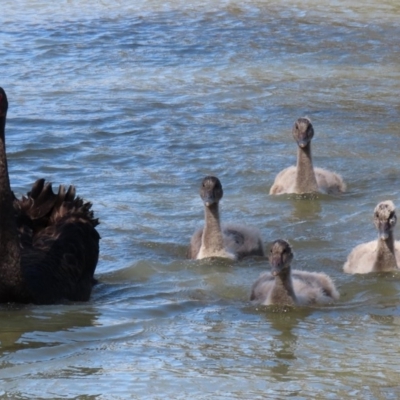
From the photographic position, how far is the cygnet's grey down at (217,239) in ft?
32.1

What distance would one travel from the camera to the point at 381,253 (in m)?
9.10

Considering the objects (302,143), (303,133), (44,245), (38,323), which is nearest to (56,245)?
(44,245)

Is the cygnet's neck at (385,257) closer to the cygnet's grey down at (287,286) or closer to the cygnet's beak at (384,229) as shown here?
the cygnet's beak at (384,229)

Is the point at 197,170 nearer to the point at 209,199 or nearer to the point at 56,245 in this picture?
the point at 209,199

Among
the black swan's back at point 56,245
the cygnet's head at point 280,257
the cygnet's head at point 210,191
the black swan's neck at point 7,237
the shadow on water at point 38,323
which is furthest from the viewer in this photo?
the cygnet's head at point 210,191

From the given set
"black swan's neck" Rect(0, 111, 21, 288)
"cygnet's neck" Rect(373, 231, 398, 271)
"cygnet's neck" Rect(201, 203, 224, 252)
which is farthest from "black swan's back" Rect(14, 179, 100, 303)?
"cygnet's neck" Rect(373, 231, 398, 271)

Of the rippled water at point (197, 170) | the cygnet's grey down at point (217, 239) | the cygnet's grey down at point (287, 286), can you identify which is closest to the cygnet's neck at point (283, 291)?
the cygnet's grey down at point (287, 286)

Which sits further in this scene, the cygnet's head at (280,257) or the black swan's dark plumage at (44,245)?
the cygnet's head at (280,257)

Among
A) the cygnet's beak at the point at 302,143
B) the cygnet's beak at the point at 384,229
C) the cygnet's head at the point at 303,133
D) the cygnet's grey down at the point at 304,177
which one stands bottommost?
the cygnet's beak at the point at 384,229

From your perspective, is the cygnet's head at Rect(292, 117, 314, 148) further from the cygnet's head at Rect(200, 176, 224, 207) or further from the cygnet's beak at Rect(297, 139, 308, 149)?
the cygnet's head at Rect(200, 176, 224, 207)

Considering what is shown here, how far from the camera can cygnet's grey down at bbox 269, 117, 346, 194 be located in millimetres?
11617

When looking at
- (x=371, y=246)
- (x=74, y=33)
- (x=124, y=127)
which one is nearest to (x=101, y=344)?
(x=371, y=246)

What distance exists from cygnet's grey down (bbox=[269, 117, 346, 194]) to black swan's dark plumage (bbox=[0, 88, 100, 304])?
296cm

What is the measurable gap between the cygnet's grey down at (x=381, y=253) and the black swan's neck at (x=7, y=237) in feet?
8.92
